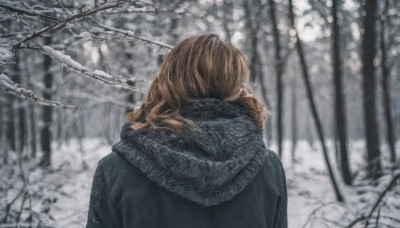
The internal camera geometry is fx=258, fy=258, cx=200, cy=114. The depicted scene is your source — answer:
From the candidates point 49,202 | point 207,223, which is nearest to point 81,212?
point 49,202

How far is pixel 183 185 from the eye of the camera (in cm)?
110

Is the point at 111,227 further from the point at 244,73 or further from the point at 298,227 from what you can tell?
the point at 298,227

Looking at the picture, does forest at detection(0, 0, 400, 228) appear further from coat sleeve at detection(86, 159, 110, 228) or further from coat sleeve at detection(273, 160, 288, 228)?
coat sleeve at detection(86, 159, 110, 228)

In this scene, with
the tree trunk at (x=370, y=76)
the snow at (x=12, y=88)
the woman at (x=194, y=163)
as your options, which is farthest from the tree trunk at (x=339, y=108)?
the snow at (x=12, y=88)

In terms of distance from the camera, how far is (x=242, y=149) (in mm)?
1172

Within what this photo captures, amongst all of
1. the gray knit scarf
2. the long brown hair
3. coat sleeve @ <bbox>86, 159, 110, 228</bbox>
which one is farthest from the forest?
coat sleeve @ <bbox>86, 159, 110, 228</bbox>

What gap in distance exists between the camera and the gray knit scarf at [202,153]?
1.08 meters

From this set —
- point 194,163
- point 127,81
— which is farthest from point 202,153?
point 127,81

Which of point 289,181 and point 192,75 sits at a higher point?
point 192,75

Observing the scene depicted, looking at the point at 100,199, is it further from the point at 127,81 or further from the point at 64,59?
the point at 127,81

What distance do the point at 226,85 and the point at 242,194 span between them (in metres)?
0.54

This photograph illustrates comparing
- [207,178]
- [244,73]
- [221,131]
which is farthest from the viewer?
[244,73]

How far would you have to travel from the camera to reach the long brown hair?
129 cm

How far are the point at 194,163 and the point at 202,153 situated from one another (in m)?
0.09
